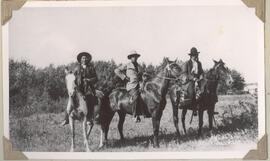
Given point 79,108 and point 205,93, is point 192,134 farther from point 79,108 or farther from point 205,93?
point 79,108

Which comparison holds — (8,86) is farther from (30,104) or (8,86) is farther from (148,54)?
(148,54)

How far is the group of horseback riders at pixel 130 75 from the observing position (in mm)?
1035

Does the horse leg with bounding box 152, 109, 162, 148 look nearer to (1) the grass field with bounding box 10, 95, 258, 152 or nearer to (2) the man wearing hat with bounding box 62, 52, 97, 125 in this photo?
(1) the grass field with bounding box 10, 95, 258, 152

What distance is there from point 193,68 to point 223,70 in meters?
0.07

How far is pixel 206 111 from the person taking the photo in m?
1.04

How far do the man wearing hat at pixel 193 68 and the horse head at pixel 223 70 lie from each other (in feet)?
0.13

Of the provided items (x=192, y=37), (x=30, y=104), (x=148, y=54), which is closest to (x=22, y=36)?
(x=30, y=104)

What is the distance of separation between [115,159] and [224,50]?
0.37 meters

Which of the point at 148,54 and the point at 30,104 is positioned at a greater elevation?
the point at 148,54

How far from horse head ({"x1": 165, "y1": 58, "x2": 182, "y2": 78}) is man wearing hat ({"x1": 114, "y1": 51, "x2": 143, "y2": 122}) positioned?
7 centimetres

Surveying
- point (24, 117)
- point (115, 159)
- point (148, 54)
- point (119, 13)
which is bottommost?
point (115, 159)

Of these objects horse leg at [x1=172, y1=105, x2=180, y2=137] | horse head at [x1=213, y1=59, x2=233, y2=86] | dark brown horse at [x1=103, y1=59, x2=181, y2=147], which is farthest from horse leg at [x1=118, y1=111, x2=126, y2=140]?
horse head at [x1=213, y1=59, x2=233, y2=86]

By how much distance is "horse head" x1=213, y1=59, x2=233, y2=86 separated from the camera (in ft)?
3.39

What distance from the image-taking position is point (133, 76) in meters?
1.04
